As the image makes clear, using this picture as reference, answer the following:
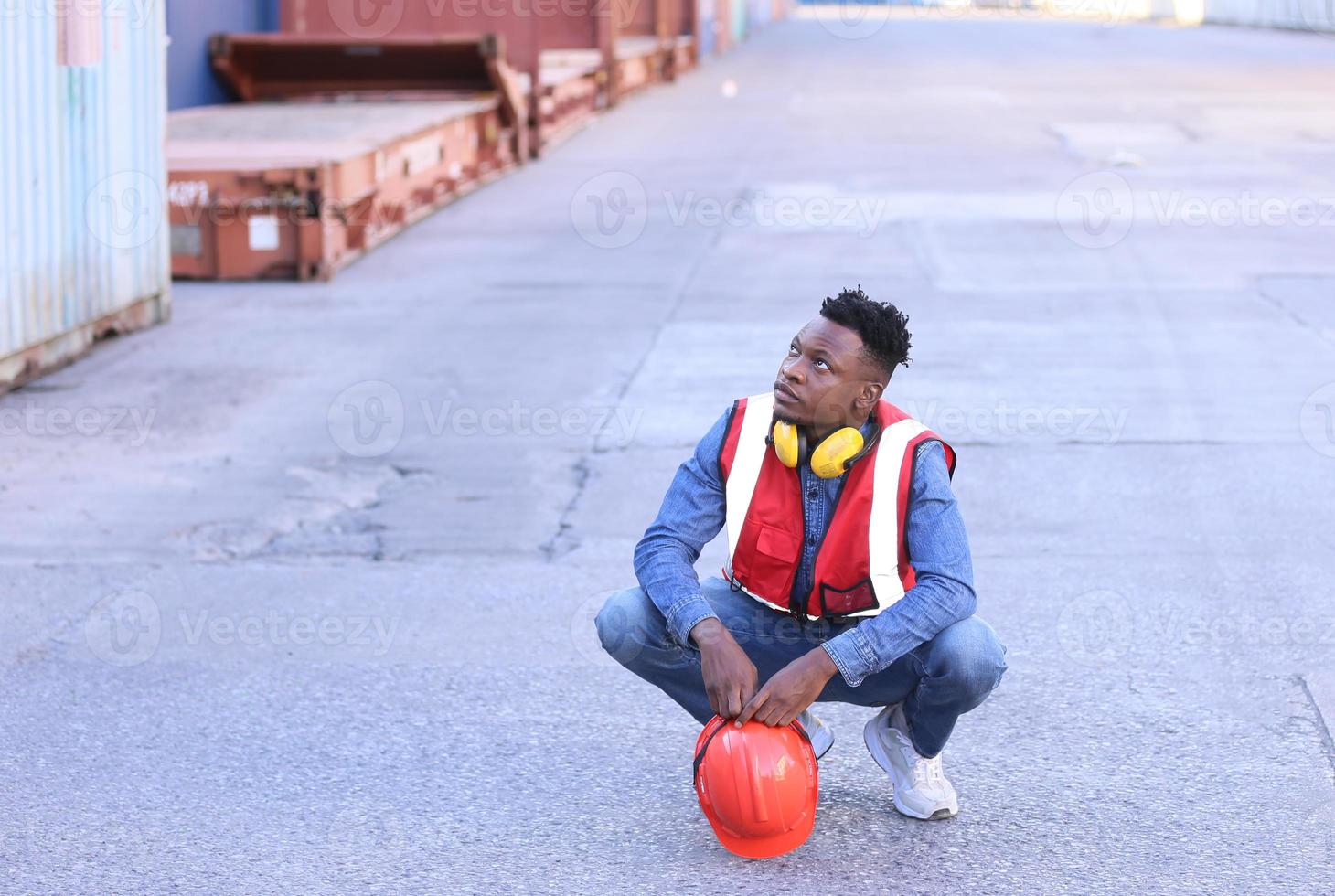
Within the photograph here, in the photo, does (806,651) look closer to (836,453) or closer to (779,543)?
(779,543)

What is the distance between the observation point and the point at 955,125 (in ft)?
74.1

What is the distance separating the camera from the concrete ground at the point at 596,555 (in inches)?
153

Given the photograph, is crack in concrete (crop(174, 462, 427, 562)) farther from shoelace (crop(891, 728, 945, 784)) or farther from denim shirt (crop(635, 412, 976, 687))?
shoelace (crop(891, 728, 945, 784))

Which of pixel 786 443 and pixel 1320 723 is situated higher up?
pixel 786 443

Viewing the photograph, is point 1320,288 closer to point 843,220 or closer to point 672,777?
point 843,220

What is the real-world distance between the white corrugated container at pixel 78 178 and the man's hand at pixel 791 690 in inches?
244

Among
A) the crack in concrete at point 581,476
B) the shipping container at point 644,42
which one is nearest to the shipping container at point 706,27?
the shipping container at point 644,42

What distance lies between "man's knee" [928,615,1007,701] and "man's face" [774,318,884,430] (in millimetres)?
538

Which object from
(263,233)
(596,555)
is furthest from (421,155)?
(596,555)

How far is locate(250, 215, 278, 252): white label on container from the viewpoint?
12172 mm

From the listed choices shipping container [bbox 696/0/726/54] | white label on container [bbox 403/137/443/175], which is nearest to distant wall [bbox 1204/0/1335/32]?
shipping container [bbox 696/0/726/54]

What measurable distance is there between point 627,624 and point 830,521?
20.8 inches

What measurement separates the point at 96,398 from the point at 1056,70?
28640 millimetres

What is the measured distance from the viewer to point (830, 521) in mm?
3729
